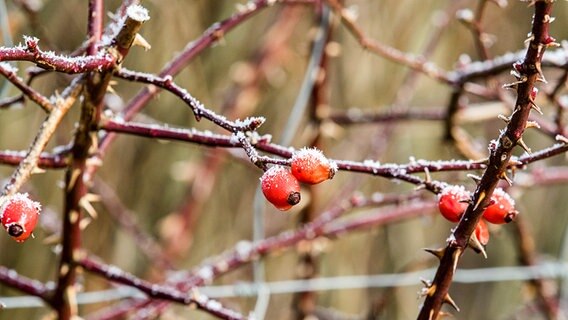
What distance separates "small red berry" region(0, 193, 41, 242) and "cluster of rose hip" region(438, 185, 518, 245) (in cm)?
26

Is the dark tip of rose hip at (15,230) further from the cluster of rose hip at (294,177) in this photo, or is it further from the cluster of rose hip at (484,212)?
the cluster of rose hip at (484,212)

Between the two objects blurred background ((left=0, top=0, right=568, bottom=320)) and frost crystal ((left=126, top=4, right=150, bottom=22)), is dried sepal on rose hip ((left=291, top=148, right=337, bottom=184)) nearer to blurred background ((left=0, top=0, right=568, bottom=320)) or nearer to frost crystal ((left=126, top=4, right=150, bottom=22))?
frost crystal ((left=126, top=4, right=150, bottom=22))

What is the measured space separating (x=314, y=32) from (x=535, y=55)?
0.67 m

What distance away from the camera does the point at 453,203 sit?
455mm

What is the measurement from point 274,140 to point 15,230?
1.48 m

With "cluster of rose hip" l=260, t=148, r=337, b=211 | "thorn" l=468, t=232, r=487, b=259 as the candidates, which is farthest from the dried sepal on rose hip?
"thorn" l=468, t=232, r=487, b=259

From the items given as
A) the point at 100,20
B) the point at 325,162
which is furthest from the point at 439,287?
the point at 100,20

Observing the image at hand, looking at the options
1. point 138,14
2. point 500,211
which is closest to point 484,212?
point 500,211

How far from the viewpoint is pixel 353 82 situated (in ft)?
6.38

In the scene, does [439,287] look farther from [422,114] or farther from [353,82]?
[353,82]

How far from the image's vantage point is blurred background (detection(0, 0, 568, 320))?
1.67 meters

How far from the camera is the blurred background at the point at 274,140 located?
167 cm

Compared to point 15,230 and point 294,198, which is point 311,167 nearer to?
point 294,198

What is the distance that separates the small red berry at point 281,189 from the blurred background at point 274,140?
1130 mm
